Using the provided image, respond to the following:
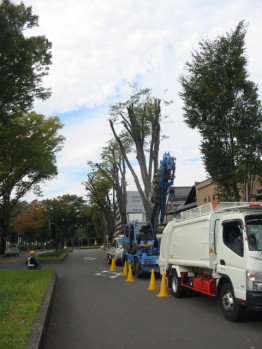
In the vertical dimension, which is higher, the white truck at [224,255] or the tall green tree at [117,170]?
the tall green tree at [117,170]

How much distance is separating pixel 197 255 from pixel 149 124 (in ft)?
56.0

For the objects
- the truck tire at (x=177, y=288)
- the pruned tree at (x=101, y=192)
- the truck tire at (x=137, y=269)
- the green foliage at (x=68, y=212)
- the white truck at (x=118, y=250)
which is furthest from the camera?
the green foliage at (x=68, y=212)

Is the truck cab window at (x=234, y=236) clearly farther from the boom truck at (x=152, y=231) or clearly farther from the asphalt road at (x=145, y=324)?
the boom truck at (x=152, y=231)

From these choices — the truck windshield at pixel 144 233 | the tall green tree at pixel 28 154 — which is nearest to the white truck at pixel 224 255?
the truck windshield at pixel 144 233

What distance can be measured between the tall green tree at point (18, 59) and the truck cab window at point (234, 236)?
12015 mm

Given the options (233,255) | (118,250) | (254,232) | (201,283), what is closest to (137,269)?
(118,250)

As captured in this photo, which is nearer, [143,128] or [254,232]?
[254,232]

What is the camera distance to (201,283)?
30.1ft

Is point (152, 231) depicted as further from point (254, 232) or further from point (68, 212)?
point (68, 212)

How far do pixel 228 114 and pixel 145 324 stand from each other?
10.3 metres

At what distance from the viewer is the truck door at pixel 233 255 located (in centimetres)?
720

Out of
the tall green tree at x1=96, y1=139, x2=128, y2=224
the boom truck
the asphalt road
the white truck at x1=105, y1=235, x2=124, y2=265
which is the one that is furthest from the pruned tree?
the asphalt road

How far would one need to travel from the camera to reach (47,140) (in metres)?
35.4

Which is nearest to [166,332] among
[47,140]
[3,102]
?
[3,102]
